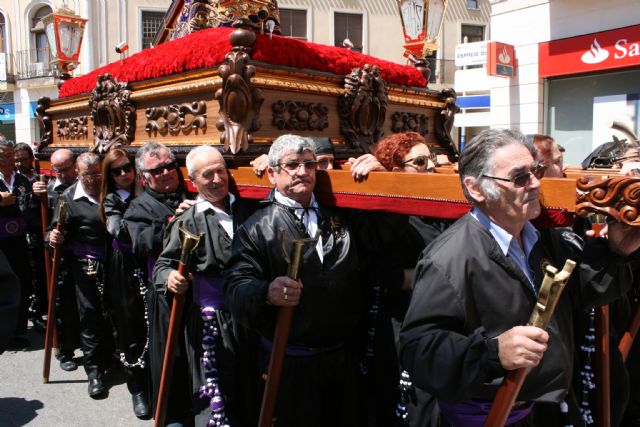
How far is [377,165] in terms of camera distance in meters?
2.36

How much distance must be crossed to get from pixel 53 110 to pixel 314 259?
12.8 feet

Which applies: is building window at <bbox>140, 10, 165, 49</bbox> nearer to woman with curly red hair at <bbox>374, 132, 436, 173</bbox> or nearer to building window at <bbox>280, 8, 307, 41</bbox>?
building window at <bbox>280, 8, 307, 41</bbox>

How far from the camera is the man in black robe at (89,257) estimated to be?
13.6 ft

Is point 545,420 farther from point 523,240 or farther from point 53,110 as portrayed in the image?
point 53,110

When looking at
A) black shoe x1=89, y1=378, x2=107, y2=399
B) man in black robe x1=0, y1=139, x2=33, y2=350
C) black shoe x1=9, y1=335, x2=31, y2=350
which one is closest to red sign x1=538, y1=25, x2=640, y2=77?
man in black robe x1=0, y1=139, x2=33, y2=350

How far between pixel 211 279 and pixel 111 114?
5.74 ft

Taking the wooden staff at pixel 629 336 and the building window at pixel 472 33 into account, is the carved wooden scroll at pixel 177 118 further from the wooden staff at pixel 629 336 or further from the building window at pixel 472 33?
the building window at pixel 472 33

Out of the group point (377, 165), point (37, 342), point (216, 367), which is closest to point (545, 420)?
point (377, 165)

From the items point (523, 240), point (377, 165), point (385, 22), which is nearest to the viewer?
point (523, 240)

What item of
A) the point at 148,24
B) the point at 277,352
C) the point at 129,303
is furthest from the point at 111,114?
the point at 148,24

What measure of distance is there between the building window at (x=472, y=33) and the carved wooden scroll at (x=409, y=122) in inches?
802

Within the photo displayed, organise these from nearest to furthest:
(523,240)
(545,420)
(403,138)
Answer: (523,240)
(545,420)
(403,138)

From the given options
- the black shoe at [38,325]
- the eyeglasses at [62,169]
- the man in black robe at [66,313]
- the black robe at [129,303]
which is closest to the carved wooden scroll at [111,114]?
the black robe at [129,303]

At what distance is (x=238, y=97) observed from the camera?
112 inches
